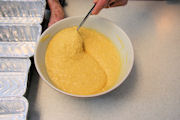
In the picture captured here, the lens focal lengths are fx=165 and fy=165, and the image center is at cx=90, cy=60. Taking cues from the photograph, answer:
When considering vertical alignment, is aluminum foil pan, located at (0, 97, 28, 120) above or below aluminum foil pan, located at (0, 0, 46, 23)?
below

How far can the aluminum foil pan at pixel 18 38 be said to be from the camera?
0.99 metres

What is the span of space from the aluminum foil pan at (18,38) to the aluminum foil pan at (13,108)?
1.06 feet

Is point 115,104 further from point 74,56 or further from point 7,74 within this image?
point 7,74

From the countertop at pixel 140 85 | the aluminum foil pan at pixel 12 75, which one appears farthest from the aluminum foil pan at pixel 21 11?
the aluminum foil pan at pixel 12 75

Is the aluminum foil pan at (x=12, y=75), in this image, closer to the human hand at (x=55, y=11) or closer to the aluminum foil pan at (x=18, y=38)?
the aluminum foil pan at (x=18, y=38)

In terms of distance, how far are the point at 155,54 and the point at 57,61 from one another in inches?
23.7

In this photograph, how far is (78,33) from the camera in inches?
33.7

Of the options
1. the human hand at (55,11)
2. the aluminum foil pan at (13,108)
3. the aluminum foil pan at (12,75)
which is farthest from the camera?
the human hand at (55,11)

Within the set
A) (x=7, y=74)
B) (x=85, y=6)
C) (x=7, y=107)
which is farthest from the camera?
(x=85, y=6)

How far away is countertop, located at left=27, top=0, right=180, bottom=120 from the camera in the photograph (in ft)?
2.65

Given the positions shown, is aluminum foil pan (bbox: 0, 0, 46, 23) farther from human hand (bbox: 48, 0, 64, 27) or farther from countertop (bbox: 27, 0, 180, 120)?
countertop (bbox: 27, 0, 180, 120)

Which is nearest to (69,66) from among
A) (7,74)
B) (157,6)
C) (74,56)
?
(74,56)

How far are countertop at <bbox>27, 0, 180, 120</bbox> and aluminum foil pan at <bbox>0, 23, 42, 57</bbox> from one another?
23 cm

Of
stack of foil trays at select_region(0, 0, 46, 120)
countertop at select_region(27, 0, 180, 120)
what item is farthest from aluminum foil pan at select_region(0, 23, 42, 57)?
countertop at select_region(27, 0, 180, 120)
